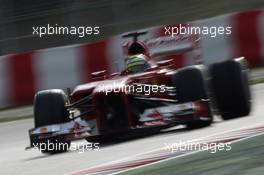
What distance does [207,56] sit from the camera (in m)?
15.5

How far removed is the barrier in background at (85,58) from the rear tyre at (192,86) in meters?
6.43

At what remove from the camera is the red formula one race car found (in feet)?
28.1

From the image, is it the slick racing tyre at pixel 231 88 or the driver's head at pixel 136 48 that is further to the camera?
the driver's head at pixel 136 48

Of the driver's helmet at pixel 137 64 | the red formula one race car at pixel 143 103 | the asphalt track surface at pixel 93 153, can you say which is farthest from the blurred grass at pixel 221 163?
the driver's helmet at pixel 137 64

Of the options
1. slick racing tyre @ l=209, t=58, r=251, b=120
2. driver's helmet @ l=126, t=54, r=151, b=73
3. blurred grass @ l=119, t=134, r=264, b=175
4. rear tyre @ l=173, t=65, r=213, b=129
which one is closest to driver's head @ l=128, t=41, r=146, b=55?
driver's helmet @ l=126, t=54, r=151, b=73

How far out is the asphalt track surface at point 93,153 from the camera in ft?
23.3

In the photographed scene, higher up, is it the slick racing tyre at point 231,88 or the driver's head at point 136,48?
the driver's head at point 136,48

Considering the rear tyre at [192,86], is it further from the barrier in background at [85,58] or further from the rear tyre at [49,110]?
the barrier in background at [85,58]

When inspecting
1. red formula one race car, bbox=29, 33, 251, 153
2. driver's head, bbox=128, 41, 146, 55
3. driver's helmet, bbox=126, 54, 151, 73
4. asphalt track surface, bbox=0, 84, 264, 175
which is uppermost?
driver's head, bbox=128, 41, 146, 55

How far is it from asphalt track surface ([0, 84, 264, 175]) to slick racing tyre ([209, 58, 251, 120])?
0.53 feet

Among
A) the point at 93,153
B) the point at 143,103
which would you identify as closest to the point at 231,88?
the point at 143,103

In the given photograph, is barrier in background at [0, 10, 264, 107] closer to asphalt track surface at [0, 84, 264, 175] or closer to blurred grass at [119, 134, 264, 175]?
asphalt track surface at [0, 84, 264, 175]

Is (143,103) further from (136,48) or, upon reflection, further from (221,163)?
(221,163)

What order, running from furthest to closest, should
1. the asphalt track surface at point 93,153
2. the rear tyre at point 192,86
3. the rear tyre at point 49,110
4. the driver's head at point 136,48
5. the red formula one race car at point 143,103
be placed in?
the driver's head at point 136,48
the rear tyre at point 49,110
the rear tyre at point 192,86
the red formula one race car at point 143,103
the asphalt track surface at point 93,153
